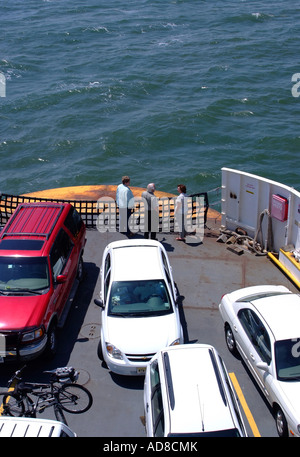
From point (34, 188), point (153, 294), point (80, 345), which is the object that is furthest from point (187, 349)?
point (34, 188)

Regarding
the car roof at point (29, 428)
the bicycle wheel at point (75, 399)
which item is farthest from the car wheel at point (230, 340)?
the car roof at point (29, 428)

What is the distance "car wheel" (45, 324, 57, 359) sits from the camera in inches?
367

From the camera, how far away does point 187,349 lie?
7902mm

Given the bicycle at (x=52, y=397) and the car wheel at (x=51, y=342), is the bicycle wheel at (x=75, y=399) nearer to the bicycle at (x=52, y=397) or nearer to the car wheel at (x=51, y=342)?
the bicycle at (x=52, y=397)

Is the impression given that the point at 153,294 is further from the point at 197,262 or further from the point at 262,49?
the point at 262,49

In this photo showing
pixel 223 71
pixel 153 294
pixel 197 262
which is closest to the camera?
pixel 153 294

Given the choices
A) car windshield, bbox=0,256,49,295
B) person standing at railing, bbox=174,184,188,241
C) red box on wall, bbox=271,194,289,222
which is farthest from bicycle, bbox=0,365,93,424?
red box on wall, bbox=271,194,289,222

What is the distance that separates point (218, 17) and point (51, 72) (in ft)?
61.1

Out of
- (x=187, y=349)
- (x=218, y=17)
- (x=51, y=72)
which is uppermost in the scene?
(x=218, y=17)

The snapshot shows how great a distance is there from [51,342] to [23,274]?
1.39 m

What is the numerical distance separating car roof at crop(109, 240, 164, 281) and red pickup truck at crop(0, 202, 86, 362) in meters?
1.03

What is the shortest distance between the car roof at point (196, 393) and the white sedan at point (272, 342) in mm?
1036

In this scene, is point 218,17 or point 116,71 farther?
point 218,17

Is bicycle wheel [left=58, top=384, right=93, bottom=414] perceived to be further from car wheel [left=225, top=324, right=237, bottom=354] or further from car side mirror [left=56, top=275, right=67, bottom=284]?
car wheel [left=225, top=324, right=237, bottom=354]
